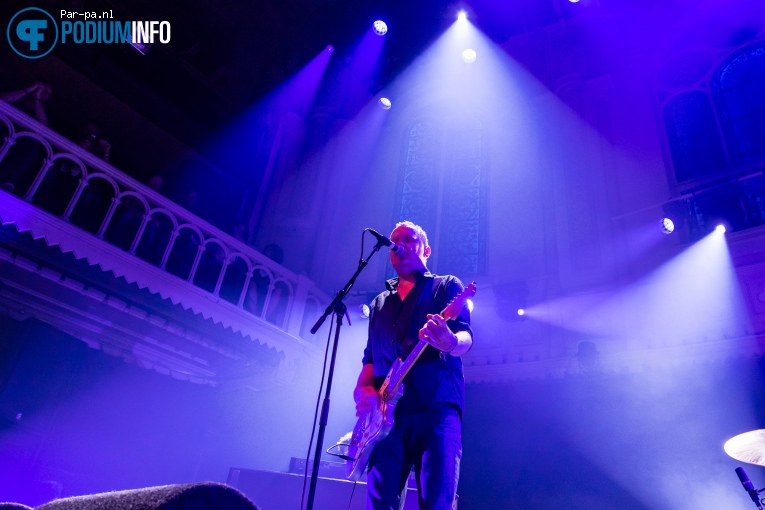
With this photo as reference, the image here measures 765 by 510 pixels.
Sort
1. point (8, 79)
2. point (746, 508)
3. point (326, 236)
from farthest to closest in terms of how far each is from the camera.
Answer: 1. point (326, 236)
2. point (8, 79)
3. point (746, 508)

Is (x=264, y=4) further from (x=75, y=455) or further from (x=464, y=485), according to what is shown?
(x=464, y=485)

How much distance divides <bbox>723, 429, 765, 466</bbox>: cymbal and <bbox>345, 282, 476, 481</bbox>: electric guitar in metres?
2.02

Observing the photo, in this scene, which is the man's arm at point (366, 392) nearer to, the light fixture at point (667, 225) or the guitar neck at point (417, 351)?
the guitar neck at point (417, 351)

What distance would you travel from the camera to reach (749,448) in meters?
2.83

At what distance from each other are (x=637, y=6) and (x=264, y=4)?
7.34 meters

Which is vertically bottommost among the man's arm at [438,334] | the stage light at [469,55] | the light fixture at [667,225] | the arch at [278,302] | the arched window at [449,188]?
the man's arm at [438,334]

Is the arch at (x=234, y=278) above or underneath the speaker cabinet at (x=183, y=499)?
above

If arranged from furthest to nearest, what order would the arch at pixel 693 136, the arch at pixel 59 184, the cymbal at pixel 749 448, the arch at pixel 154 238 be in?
the arch at pixel 693 136
the arch at pixel 154 238
the arch at pixel 59 184
the cymbal at pixel 749 448

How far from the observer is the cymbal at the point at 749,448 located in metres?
2.72

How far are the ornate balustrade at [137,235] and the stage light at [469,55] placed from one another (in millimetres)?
6162

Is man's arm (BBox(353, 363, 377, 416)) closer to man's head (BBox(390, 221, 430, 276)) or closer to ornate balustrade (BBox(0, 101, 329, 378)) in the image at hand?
man's head (BBox(390, 221, 430, 276))

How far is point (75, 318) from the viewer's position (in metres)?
6.31

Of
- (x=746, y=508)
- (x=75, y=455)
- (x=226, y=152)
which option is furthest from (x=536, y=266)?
(x=75, y=455)

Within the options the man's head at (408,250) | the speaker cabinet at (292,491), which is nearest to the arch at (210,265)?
the speaker cabinet at (292,491)
